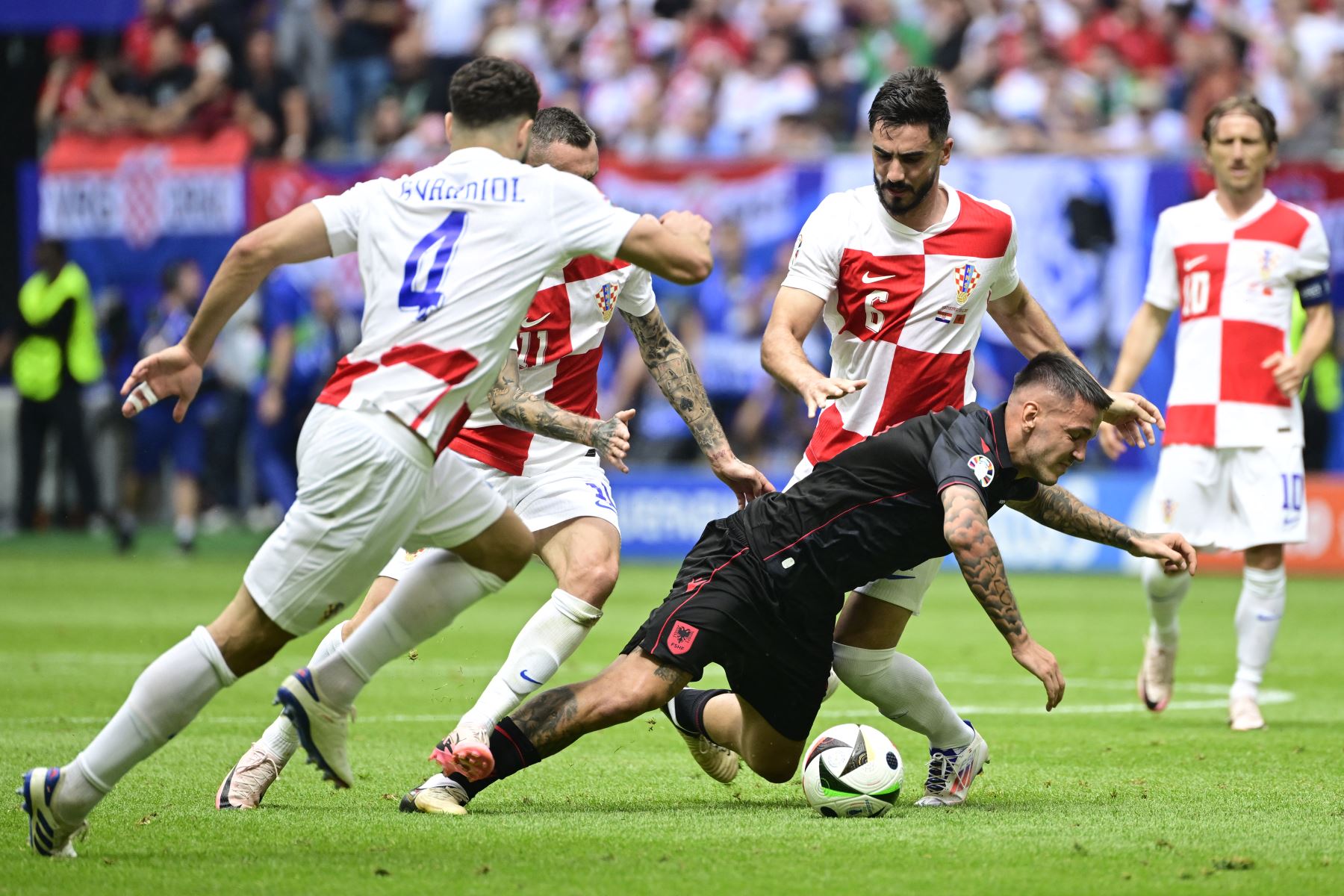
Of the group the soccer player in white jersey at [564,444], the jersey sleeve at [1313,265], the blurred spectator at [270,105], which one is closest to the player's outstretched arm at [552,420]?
the soccer player in white jersey at [564,444]

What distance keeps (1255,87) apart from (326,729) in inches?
616

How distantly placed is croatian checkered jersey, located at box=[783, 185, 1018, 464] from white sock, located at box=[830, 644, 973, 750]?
83 cm

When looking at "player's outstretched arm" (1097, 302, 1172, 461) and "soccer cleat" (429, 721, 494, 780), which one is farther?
"player's outstretched arm" (1097, 302, 1172, 461)

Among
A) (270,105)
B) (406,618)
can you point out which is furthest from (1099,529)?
(270,105)

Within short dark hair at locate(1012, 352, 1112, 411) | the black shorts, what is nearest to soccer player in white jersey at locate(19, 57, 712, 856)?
the black shorts

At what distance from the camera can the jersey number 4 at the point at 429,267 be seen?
530cm

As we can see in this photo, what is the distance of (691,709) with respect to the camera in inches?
257

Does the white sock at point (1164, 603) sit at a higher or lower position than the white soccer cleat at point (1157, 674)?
higher

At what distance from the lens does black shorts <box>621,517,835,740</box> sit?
6.02 m

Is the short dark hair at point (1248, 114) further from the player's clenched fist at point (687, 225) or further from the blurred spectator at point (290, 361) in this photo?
the blurred spectator at point (290, 361)

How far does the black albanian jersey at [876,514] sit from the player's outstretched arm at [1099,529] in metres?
0.10

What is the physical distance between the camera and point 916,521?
19.8ft

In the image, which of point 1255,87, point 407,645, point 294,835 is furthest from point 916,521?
point 1255,87

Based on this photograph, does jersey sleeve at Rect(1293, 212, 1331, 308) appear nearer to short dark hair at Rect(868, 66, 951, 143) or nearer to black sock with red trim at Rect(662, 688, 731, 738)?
short dark hair at Rect(868, 66, 951, 143)
